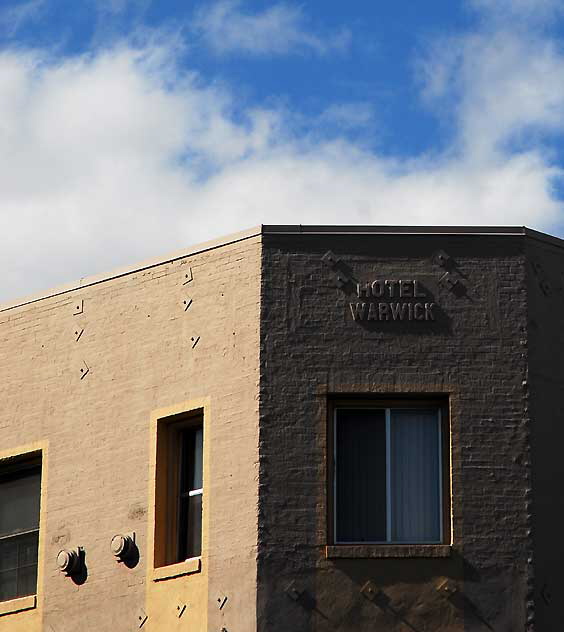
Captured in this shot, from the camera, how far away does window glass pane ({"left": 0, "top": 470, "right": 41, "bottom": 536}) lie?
28.3 m

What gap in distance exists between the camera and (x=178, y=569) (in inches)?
1011

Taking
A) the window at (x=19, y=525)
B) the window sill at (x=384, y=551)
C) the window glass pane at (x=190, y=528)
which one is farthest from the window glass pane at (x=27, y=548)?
the window sill at (x=384, y=551)

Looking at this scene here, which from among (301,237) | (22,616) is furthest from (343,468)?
(22,616)

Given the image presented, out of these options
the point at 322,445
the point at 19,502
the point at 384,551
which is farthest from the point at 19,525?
the point at 384,551

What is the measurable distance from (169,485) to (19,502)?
3.13 meters

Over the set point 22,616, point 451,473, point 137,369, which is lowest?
point 22,616

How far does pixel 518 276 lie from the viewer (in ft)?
85.7

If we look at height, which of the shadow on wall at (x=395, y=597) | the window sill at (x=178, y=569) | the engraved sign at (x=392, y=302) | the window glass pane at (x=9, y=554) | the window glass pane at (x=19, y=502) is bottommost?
the shadow on wall at (x=395, y=597)

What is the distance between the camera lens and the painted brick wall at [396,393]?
24.7 m

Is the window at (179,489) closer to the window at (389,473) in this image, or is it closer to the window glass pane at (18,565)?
the window at (389,473)

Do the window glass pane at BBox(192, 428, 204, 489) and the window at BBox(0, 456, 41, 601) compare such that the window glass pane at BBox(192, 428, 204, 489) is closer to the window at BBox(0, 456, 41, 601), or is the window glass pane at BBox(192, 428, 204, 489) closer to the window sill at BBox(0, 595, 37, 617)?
the window at BBox(0, 456, 41, 601)

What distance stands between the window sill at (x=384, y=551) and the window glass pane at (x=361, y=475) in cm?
49

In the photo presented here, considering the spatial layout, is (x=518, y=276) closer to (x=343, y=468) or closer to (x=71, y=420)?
(x=343, y=468)

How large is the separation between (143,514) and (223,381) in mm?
2176
